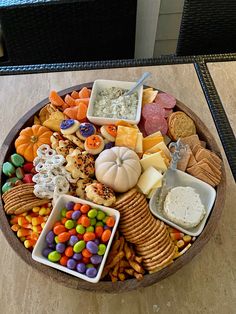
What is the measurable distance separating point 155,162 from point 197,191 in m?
0.12

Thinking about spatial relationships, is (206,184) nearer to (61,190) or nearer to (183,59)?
(61,190)

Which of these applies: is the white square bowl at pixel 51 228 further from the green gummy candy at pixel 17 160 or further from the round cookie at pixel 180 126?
the round cookie at pixel 180 126

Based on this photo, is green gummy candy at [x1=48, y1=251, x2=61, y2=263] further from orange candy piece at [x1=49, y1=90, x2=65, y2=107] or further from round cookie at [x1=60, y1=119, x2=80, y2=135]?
orange candy piece at [x1=49, y1=90, x2=65, y2=107]

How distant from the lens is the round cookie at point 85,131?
859mm

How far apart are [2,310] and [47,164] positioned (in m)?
0.32

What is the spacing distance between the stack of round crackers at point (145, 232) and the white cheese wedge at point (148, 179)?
0.09ft

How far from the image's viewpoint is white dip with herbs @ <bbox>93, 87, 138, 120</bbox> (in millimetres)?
934

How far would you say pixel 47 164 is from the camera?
813 mm

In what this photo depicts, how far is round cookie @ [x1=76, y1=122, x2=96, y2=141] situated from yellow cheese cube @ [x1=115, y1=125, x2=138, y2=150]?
0.07 m

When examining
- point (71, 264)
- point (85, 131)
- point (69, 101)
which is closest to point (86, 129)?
point (85, 131)

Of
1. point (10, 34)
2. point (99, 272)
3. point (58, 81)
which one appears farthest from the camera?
point (10, 34)

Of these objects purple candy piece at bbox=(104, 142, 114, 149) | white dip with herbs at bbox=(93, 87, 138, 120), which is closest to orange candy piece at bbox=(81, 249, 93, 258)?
purple candy piece at bbox=(104, 142, 114, 149)

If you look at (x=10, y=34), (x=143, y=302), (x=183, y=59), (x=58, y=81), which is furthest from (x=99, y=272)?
(x=10, y=34)

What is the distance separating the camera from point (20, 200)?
0.77m
